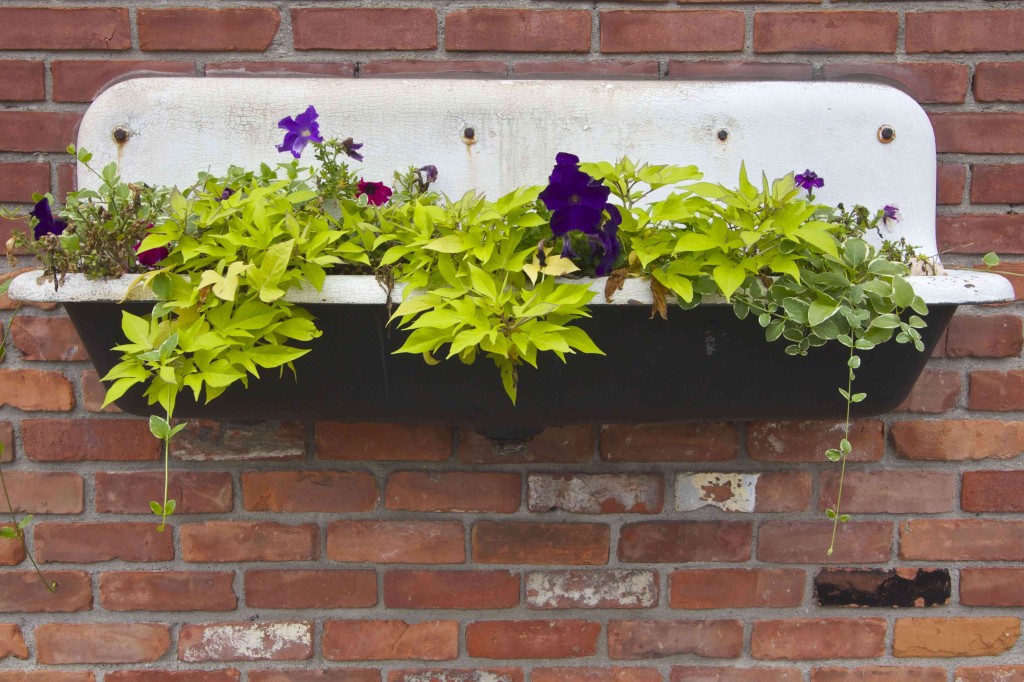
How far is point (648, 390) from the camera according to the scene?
2.72 ft

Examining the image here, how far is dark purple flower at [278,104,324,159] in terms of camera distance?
904 mm

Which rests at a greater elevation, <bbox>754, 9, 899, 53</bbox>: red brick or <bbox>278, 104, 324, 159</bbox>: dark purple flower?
<bbox>754, 9, 899, 53</bbox>: red brick

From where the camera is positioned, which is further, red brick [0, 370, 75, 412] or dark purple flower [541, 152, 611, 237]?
red brick [0, 370, 75, 412]

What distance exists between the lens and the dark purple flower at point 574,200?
2.44 feet

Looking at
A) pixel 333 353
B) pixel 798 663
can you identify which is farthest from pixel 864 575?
pixel 333 353

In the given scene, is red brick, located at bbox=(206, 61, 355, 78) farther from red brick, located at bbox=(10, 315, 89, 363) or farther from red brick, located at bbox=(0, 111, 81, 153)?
red brick, located at bbox=(10, 315, 89, 363)

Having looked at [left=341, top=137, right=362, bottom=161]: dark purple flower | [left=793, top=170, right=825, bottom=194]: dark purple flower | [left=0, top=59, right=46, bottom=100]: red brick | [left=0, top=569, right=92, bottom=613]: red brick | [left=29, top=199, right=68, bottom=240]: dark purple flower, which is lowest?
[left=0, top=569, right=92, bottom=613]: red brick

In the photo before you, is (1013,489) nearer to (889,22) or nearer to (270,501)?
(889,22)

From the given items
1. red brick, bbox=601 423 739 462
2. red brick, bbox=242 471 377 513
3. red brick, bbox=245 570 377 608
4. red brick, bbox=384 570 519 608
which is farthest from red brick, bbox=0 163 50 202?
red brick, bbox=601 423 739 462

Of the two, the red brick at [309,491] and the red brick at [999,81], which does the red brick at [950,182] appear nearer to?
the red brick at [999,81]

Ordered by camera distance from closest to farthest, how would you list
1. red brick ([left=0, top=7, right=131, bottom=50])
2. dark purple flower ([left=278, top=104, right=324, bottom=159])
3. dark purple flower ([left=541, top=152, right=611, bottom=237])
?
dark purple flower ([left=541, top=152, right=611, bottom=237]) → dark purple flower ([left=278, top=104, right=324, bottom=159]) → red brick ([left=0, top=7, right=131, bottom=50])

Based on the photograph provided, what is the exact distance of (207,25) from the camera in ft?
3.46

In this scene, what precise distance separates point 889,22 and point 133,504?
4.16 ft

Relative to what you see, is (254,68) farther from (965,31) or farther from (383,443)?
(965,31)
